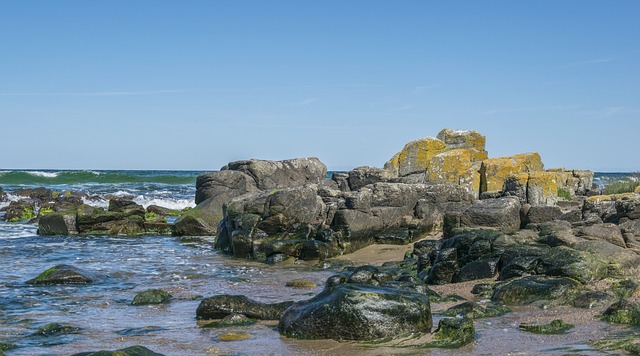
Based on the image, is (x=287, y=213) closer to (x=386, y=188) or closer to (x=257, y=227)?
(x=257, y=227)

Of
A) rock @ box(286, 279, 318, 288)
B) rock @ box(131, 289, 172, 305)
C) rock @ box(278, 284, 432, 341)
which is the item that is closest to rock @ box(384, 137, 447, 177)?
rock @ box(286, 279, 318, 288)

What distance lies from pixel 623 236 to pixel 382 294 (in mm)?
6751

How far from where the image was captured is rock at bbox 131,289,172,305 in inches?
480

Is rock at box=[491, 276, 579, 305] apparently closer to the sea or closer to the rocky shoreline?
the rocky shoreline

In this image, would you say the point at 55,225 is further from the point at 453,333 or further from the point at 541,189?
the point at 453,333

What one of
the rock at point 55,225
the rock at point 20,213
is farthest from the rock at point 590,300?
the rock at point 20,213

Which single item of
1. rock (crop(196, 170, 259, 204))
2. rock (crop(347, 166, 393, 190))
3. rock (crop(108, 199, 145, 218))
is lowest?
rock (crop(108, 199, 145, 218))

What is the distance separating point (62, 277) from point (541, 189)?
12.2 metres

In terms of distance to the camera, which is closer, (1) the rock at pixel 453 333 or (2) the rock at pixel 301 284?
(1) the rock at pixel 453 333

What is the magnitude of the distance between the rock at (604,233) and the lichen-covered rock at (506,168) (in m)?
8.41

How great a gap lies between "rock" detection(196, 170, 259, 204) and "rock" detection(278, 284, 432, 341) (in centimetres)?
1987

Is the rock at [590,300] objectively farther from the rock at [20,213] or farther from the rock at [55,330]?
the rock at [20,213]

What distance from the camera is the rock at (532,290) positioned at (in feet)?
34.4

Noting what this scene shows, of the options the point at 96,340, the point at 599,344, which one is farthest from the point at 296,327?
the point at 599,344
